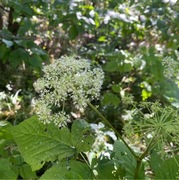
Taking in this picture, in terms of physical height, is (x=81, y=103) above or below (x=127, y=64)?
above

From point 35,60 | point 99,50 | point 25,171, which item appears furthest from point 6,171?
point 99,50

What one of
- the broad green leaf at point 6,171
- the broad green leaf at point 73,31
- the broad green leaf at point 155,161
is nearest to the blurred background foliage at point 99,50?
the broad green leaf at point 73,31

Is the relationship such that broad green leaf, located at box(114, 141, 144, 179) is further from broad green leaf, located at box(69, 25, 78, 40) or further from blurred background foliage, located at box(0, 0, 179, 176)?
broad green leaf, located at box(69, 25, 78, 40)

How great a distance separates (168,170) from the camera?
30.4 inches

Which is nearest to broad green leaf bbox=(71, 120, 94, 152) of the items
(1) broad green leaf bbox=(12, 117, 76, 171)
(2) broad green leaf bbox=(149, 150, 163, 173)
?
(1) broad green leaf bbox=(12, 117, 76, 171)

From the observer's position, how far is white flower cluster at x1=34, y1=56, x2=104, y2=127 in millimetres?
757

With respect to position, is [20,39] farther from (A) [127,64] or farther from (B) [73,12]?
(A) [127,64]

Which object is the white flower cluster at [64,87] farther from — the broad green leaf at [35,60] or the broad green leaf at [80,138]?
the broad green leaf at [35,60]

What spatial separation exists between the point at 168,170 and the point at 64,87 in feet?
0.91

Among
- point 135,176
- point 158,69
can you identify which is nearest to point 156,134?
point 135,176

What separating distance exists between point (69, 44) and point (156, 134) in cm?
310

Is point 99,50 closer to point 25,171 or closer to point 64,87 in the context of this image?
point 25,171

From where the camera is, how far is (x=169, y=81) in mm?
2127

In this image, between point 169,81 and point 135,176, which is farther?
point 169,81
